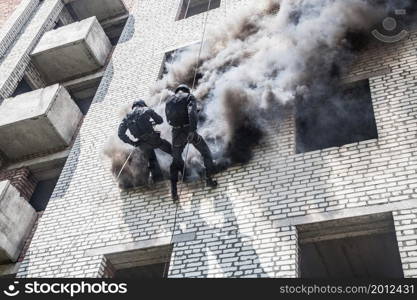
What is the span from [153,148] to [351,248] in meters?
3.63

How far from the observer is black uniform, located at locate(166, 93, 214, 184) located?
6555mm

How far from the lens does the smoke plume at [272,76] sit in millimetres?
6977

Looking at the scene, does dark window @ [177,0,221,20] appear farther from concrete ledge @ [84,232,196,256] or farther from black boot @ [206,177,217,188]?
concrete ledge @ [84,232,196,256]

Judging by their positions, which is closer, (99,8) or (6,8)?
(99,8)

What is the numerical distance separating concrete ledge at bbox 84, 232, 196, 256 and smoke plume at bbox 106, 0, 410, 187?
108cm

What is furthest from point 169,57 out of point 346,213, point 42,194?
point 346,213

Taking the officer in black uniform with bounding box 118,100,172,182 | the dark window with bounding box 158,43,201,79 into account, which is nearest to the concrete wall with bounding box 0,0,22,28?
the dark window with bounding box 158,43,201,79

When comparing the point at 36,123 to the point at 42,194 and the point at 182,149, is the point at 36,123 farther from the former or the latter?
the point at 182,149

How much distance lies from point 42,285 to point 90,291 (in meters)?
0.63

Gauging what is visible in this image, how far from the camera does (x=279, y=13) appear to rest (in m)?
8.20

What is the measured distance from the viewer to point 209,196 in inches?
260

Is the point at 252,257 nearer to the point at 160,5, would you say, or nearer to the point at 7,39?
the point at 160,5

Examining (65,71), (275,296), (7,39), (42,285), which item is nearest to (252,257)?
(275,296)

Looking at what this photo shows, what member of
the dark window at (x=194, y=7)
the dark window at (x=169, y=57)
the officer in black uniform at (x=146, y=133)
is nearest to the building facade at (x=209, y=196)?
the dark window at (x=169, y=57)
